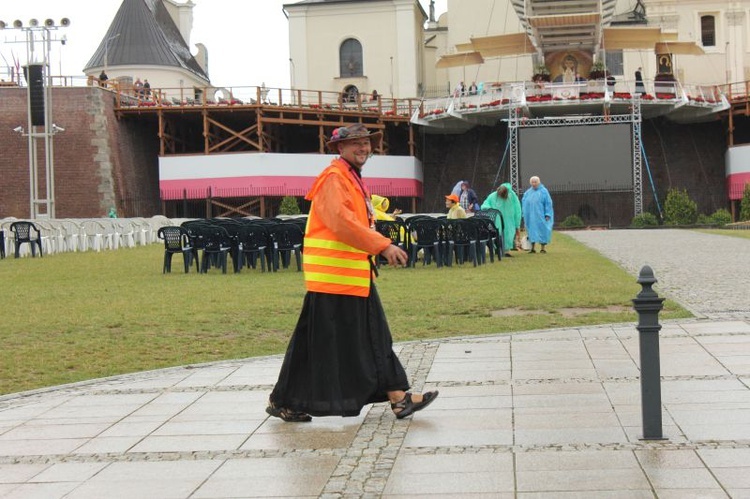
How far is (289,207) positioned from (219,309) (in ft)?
104

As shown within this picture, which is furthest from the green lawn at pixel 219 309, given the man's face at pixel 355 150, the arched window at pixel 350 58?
the arched window at pixel 350 58

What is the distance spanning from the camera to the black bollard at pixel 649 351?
19.9 ft

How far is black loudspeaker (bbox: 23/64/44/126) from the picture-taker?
41062mm

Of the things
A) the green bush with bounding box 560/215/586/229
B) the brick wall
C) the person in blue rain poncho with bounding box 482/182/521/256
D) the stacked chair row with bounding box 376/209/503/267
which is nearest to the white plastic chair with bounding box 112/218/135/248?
the brick wall

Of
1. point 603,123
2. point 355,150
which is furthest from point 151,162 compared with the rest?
point 355,150

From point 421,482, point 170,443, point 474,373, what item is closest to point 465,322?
point 474,373

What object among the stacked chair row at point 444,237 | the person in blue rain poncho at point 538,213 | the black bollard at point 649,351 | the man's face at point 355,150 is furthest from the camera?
the person in blue rain poncho at point 538,213

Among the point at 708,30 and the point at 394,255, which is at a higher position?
the point at 708,30

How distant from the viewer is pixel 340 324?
7227mm

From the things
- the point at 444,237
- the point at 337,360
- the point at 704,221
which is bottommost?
the point at 337,360

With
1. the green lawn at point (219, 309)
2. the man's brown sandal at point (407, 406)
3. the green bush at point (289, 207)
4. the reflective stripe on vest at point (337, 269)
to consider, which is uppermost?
the green bush at point (289, 207)

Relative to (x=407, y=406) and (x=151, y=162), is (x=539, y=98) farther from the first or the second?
(x=407, y=406)

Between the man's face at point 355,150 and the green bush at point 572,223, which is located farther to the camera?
the green bush at point 572,223

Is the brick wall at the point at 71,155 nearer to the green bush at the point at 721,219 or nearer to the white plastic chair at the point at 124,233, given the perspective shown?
the white plastic chair at the point at 124,233
